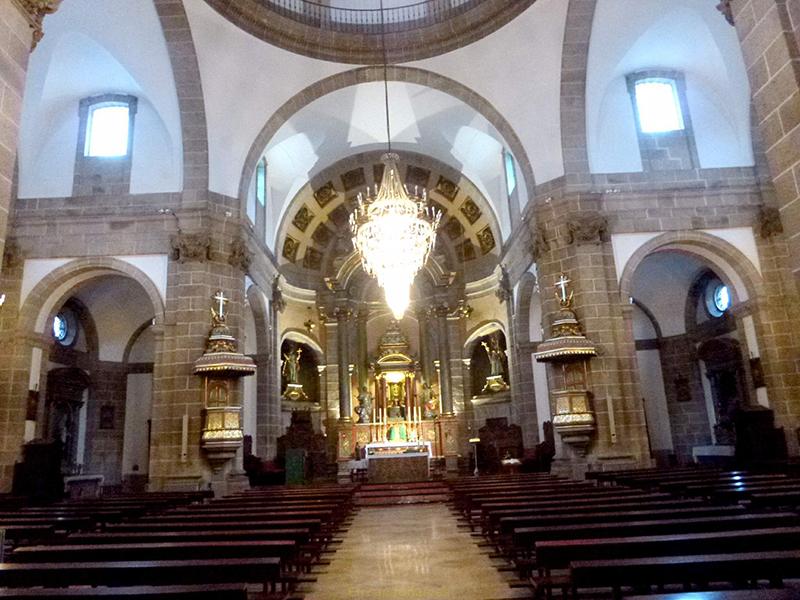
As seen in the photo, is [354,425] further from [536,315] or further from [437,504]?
[437,504]

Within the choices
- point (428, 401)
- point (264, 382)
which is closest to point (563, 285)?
point (264, 382)

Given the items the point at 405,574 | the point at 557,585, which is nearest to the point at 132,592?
the point at 557,585

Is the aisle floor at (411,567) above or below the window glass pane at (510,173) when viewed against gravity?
below

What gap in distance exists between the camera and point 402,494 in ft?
42.1

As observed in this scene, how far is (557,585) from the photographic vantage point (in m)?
3.86

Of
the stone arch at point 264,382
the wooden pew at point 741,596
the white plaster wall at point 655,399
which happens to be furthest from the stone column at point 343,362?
the wooden pew at point 741,596

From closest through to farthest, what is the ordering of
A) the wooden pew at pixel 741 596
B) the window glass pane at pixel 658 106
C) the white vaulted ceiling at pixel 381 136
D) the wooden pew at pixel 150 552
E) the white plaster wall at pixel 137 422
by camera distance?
the wooden pew at pixel 741 596 < the wooden pew at pixel 150 552 < the window glass pane at pixel 658 106 < the white vaulted ceiling at pixel 381 136 < the white plaster wall at pixel 137 422

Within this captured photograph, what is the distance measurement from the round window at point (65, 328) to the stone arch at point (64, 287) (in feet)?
8.54

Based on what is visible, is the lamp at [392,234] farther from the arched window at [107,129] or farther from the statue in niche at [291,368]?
the statue in niche at [291,368]

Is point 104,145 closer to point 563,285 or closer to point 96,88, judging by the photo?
point 96,88

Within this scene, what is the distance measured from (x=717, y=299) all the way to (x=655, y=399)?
3.15 metres

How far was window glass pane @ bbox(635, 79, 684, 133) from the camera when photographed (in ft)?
46.4

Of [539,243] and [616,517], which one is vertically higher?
[539,243]

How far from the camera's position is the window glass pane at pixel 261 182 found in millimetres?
16766
